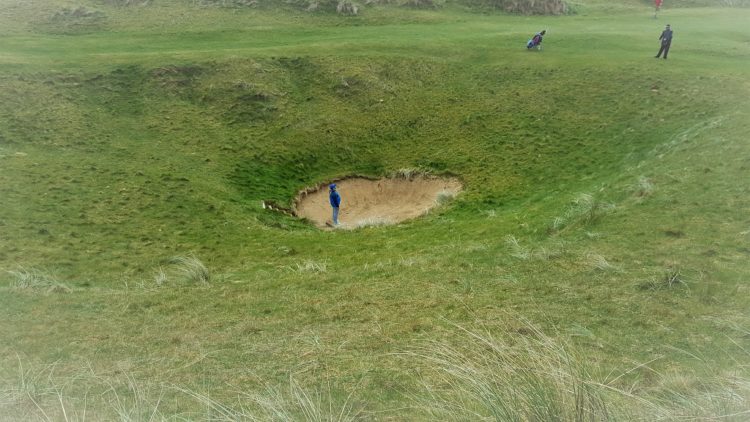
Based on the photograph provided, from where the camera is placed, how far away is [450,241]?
44.0 feet

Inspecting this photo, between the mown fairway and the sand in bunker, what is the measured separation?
2.41ft

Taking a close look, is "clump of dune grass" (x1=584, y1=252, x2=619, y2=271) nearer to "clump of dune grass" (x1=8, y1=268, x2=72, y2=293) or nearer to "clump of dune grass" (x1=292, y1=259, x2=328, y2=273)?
→ "clump of dune grass" (x1=292, y1=259, x2=328, y2=273)

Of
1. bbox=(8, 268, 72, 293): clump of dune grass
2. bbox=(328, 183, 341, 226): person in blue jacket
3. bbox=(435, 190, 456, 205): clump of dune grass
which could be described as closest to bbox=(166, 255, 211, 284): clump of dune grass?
bbox=(8, 268, 72, 293): clump of dune grass

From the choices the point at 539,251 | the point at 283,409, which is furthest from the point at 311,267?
the point at 283,409

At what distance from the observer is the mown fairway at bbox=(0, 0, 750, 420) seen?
210 inches

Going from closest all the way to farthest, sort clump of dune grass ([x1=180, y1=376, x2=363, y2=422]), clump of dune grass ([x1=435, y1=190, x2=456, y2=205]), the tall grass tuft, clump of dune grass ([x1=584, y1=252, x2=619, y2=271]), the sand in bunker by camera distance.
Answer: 1. the tall grass tuft
2. clump of dune grass ([x1=180, y1=376, x2=363, y2=422])
3. clump of dune grass ([x1=584, y1=252, x2=619, y2=271])
4. clump of dune grass ([x1=435, y1=190, x2=456, y2=205])
5. the sand in bunker

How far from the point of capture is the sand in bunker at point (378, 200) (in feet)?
63.7

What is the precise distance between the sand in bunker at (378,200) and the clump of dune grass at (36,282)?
9595 mm

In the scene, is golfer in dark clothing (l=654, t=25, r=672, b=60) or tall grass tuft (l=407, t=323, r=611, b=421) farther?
golfer in dark clothing (l=654, t=25, r=672, b=60)

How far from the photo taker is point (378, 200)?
837 inches

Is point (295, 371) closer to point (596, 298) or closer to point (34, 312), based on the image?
point (596, 298)

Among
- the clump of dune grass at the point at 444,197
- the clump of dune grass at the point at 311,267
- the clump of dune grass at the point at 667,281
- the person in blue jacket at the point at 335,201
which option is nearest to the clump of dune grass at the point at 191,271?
the clump of dune grass at the point at 311,267

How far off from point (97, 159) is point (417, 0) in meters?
30.5

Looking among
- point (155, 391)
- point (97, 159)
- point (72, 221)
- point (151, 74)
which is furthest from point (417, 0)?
point (155, 391)
